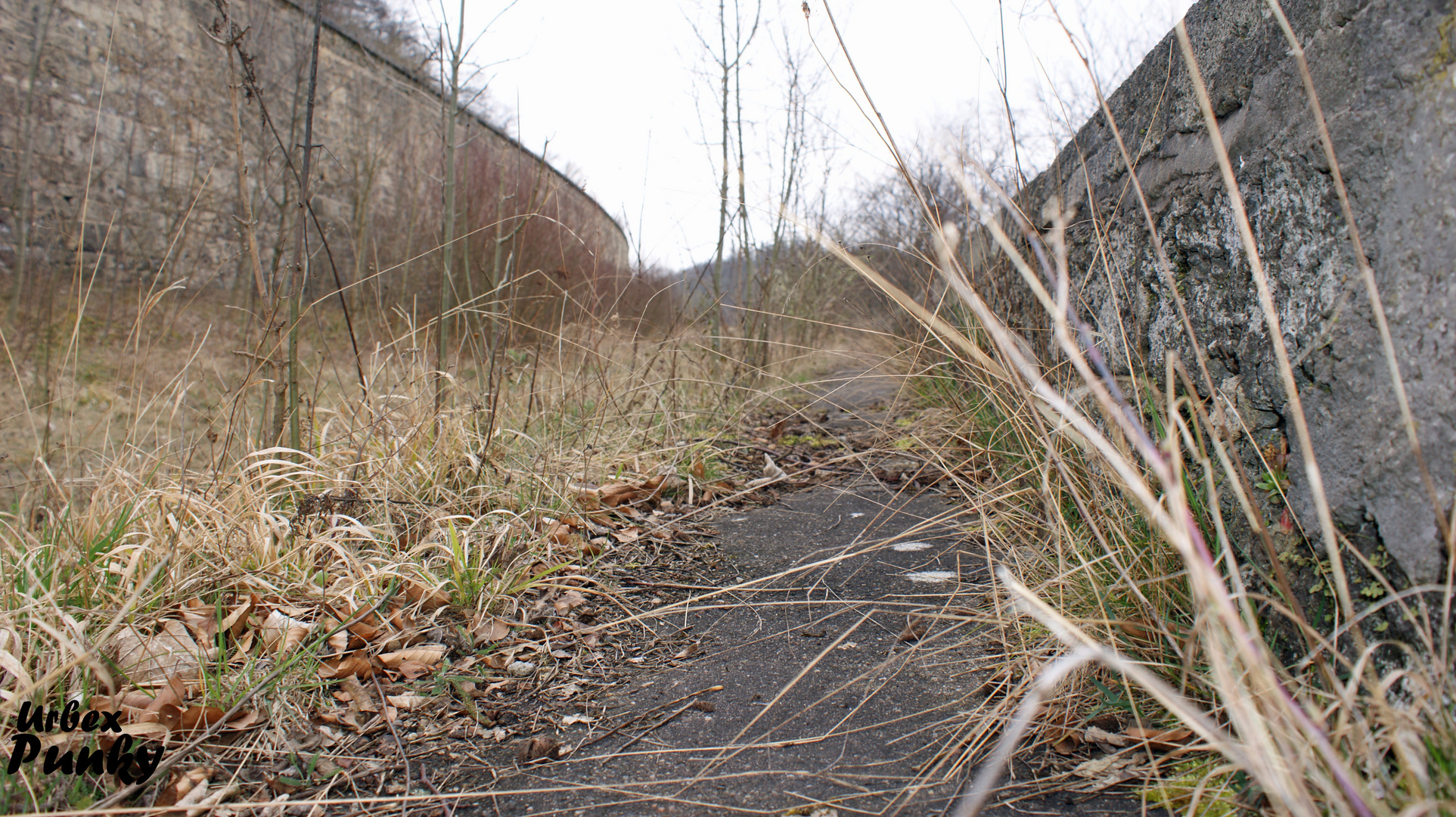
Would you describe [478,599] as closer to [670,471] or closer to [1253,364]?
[670,471]

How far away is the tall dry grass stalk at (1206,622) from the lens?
708mm

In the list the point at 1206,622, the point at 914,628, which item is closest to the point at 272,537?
the point at 914,628

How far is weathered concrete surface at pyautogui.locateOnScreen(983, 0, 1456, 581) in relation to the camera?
0.85 meters

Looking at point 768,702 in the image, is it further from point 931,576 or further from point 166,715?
point 166,715

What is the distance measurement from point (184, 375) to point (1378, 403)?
7.93 feet

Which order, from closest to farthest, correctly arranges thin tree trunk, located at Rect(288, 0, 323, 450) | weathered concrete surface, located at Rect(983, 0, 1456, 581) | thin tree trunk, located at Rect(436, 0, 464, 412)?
weathered concrete surface, located at Rect(983, 0, 1456, 581) → thin tree trunk, located at Rect(288, 0, 323, 450) → thin tree trunk, located at Rect(436, 0, 464, 412)

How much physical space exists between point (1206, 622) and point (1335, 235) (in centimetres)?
57

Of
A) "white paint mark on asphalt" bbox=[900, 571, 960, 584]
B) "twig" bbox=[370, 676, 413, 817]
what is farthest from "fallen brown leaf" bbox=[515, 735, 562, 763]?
"white paint mark on asphalt" bbox=[900, 571, 960, 584]

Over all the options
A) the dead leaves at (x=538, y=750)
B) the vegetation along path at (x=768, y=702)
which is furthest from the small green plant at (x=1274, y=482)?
the dead leaves at (x=538, y=750)

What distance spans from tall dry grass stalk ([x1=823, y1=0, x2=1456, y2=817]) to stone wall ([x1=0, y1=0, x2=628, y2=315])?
17.6 ft

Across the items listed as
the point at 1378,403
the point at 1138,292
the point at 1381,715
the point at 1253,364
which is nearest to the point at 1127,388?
the point at 1138,292

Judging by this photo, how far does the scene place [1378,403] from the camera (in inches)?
36.4

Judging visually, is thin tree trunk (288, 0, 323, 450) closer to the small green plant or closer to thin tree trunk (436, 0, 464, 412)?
thin tree trunk (436, 0, 464, 412)

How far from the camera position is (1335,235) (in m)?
1.01
